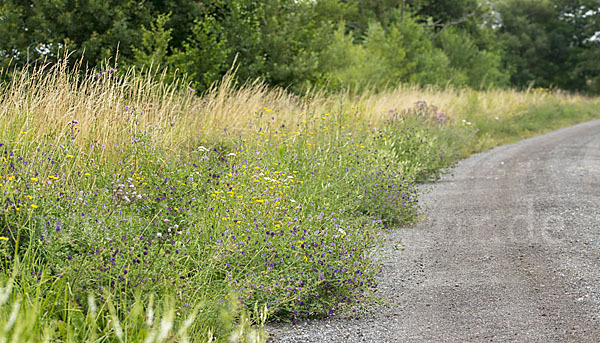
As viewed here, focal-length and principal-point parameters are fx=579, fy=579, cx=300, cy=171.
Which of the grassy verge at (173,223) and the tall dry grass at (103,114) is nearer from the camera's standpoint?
the grassy verge at (173,223)

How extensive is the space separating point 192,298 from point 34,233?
3.45 ft

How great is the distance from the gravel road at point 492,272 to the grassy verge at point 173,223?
289 millimetres

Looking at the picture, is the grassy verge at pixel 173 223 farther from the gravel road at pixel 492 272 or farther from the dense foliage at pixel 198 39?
the dense foliage at pixel 198 39

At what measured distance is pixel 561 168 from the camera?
10.8m

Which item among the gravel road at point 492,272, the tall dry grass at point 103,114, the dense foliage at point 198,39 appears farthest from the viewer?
the dense foliage at point 198,39

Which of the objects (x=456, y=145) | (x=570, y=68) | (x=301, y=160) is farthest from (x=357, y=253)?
(x=570, y=68)

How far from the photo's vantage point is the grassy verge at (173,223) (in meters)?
3.13

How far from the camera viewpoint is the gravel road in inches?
152

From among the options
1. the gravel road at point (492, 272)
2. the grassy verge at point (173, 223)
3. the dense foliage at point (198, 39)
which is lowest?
the gravel road at point (492, 272)

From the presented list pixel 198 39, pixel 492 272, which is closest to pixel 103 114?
pixel 492 272

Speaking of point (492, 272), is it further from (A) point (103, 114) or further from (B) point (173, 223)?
(A) point (103, 114)

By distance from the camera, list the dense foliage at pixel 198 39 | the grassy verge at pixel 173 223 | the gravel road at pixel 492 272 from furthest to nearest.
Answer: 1. the dense foliage at pixel 198 39
2. the gravel road at pixel 492 272
3. the grassy verge at pixel 173 223

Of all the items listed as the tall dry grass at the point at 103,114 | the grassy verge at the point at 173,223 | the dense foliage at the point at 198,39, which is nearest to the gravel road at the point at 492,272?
the grassy verge at the point at 173,223

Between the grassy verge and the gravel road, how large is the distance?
0.29 meters
